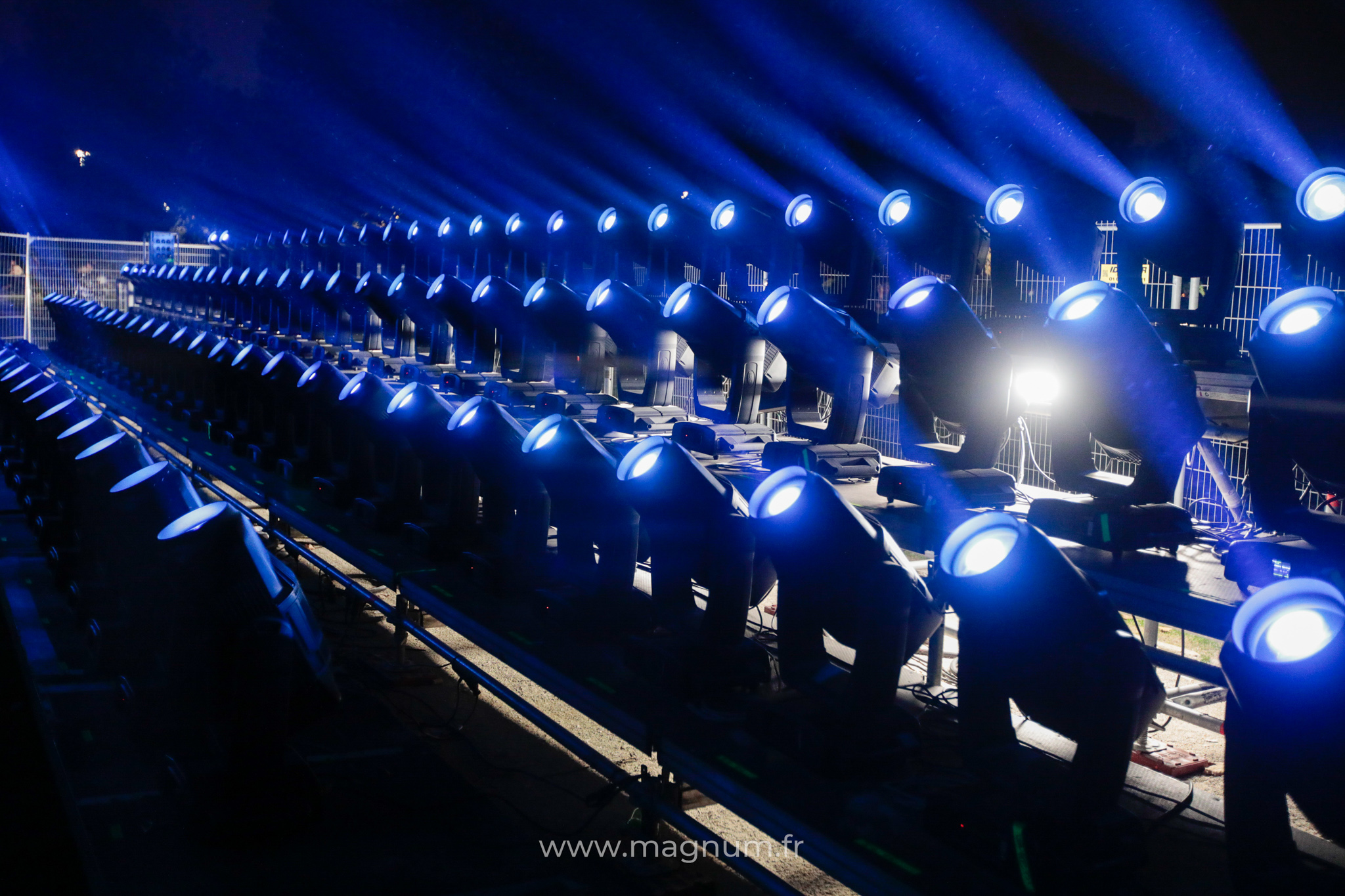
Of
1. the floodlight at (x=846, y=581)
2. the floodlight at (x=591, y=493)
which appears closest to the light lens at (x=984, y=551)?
the floodlight at (x=846, y=581)

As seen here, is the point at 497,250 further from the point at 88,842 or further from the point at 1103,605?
the point at 1103,605

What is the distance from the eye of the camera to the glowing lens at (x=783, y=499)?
5.00ft

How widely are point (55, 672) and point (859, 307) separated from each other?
2.27 metres

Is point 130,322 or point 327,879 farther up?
point 130,322

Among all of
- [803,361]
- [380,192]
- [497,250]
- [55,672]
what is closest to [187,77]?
[380,192]

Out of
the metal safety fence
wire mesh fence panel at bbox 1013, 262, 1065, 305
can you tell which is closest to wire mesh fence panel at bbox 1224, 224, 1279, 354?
wire mesh fence panel at bbox 1013, 262, 1065, 305

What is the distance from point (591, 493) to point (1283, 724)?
1.29 meters

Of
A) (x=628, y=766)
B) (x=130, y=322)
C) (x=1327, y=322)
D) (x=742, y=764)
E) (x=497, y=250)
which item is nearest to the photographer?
(x=1327, y=322)

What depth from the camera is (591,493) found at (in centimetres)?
207

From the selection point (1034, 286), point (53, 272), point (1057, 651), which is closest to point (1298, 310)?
point (1057, 651)

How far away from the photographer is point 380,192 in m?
9.84

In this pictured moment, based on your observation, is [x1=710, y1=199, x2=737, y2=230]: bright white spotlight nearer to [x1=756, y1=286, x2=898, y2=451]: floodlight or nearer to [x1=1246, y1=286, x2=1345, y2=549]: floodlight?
[x1=756, y1=286, x2=898, y2=451]: floodlight

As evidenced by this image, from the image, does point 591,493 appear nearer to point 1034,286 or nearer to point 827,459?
point 827,459

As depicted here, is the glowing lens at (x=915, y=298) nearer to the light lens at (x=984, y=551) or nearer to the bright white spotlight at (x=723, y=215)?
the light lens at (x=984, y=551)
